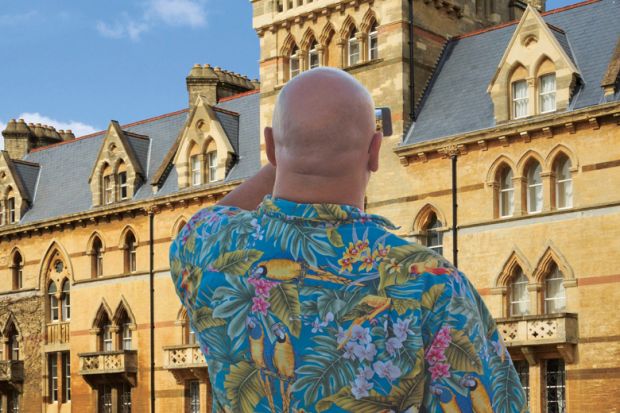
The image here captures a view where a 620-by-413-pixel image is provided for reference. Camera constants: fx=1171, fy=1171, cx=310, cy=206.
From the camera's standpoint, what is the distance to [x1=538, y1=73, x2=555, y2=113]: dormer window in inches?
1079

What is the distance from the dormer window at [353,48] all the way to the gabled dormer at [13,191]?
52.1 ft

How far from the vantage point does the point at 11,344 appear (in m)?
42.3

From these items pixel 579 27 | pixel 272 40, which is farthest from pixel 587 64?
pixel 272 40

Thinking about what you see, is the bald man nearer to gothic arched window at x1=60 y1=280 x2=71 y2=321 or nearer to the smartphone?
the smartphone

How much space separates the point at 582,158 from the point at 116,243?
17.6 metres

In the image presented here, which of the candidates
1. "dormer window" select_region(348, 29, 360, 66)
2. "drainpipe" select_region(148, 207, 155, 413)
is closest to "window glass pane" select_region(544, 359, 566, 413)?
"dormer window" select_region(348, 29, 360, 66)

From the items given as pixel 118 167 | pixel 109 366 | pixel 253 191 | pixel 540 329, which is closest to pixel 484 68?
pixel 540 329

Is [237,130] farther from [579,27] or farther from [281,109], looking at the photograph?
[281,109]

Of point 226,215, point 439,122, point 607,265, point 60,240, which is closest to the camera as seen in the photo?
point 226,215

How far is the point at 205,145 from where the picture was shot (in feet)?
118

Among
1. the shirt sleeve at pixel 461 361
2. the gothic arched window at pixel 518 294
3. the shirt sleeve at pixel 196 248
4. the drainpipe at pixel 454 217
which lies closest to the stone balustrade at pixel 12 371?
the drainpipe at pixel 454 217

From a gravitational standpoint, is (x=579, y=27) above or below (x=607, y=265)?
above

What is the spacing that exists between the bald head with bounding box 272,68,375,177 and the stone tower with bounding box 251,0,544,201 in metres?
27.3

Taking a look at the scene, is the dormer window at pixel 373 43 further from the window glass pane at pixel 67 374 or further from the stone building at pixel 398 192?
the window glass pane at pixel 67 374
